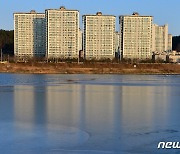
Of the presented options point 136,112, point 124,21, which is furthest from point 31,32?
point 136,112

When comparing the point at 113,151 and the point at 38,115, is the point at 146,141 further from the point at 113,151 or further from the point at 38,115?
the point at 38,115

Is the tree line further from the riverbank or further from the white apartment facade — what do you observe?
the white apartment facade

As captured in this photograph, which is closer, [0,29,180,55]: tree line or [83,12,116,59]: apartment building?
[83,12,116,59]: apartment building

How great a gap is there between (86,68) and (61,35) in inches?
402

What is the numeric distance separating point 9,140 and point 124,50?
6340 cm

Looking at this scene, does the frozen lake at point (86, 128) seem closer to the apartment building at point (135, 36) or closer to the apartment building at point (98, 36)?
the apartment building at point (98, 36)

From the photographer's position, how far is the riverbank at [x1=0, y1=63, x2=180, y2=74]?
58.9 meters

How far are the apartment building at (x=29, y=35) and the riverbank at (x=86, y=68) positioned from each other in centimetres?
927

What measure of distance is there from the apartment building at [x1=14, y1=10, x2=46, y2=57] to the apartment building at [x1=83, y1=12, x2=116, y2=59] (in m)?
Result: 7.30

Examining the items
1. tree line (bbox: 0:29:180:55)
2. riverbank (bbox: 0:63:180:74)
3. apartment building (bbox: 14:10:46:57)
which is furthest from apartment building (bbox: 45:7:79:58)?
tree line (bbox: 0:29:180:55)

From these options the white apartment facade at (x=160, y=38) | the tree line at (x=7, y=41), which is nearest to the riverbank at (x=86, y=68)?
the tree line at (x=7, y=41)

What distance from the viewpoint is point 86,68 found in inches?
2377

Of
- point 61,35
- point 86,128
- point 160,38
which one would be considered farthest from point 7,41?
point 86,128

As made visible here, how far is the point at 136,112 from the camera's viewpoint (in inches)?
443
